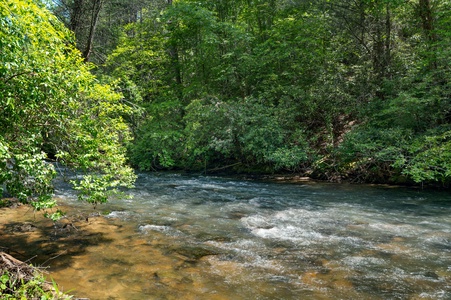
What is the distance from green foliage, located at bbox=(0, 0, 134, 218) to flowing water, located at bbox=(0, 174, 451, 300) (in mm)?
1445

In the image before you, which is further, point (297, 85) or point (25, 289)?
point (297, 85)

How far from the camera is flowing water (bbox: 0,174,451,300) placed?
477cm

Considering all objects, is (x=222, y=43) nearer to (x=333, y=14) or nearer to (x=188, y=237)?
(x=333, y=14)

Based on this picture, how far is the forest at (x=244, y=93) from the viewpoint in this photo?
18.0ft

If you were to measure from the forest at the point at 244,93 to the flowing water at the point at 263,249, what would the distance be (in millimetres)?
1187

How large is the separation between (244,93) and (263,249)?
14.3 metres

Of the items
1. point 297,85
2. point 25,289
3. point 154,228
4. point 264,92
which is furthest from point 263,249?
point 297,85

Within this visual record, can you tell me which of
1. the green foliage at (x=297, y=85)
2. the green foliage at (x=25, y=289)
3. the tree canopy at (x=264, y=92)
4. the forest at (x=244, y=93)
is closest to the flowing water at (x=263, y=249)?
the green foliage at (x=25, y=289)

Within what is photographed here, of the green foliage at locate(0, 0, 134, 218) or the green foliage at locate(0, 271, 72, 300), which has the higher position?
the green foliage at locate(0, 0, 134, 218)

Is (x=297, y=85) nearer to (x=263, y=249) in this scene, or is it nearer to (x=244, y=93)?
(x=244, y=93)

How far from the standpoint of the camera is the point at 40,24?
4.94 metres

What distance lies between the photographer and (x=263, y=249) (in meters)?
6.32

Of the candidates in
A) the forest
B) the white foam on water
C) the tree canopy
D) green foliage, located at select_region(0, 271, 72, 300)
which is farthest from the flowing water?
the tree canopy

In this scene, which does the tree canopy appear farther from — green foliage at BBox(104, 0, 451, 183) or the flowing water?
the flowing water
